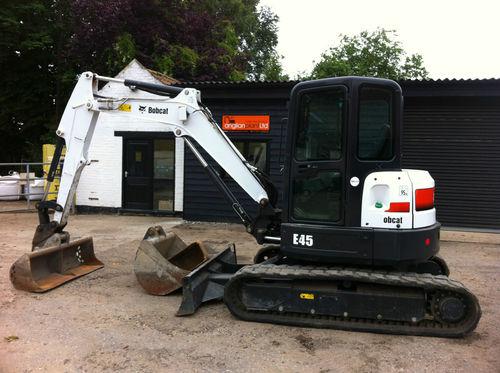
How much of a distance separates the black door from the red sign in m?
2.51

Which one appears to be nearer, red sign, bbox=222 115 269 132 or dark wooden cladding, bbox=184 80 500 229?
dark wooden cladding, bbox=184 80 500 229

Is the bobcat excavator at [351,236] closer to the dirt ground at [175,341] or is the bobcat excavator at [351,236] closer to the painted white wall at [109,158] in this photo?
the dirt ground at [175,341]

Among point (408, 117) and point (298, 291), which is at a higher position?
point (408, 117)

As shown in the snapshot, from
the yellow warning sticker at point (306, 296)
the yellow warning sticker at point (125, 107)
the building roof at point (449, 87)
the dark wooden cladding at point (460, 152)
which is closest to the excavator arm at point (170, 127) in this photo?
the yellow warning sticker at point (125, 107)

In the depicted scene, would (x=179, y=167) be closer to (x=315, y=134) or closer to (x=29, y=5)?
(x=315, y=134)

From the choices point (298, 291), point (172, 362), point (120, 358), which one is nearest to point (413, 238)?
point (298, 291)

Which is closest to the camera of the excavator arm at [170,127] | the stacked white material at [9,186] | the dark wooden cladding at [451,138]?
the excavator arm at [170,127]

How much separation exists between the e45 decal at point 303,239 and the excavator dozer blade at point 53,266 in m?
3.30

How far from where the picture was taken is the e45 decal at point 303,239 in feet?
16.3

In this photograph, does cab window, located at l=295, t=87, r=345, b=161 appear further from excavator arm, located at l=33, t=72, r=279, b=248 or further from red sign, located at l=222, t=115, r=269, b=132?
red sign, located at l=222, t=115, r=269, b=132

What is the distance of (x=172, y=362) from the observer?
13.5ft

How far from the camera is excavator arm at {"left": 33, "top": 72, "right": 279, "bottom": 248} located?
610 centimetres

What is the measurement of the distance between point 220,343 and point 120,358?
3.05 feet

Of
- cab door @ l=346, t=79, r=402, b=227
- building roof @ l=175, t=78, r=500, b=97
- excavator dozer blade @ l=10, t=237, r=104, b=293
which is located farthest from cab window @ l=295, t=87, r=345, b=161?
building roof @ l=175, t=78, r=500, b=97
